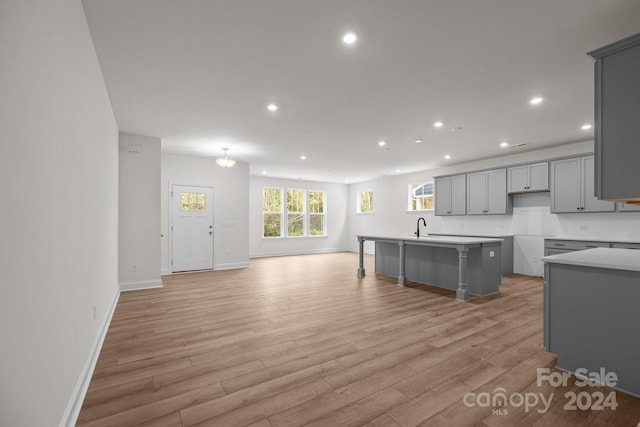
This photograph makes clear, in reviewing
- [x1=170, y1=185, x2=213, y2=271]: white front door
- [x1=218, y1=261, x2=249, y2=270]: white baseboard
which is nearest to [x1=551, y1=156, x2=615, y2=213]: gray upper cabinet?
[x1=218, y1=261, x2=249, y2=270]: white baseboard

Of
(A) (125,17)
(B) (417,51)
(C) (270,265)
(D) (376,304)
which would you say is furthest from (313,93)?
(C) (270,265)

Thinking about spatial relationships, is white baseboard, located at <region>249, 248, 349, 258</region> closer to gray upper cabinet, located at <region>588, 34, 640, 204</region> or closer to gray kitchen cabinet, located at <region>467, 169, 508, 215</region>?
gray kitchen cabinet, located at <region>467, 169, 508, 215</region>

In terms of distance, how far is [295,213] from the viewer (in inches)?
430

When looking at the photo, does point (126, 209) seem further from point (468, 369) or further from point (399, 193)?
point (399, 193)

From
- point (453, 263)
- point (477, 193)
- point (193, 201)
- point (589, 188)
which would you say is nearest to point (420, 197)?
point (477, 193)

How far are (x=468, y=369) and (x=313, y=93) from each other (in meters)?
3.29

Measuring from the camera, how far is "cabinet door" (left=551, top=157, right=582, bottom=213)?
218 inches

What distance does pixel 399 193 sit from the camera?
9.87 m

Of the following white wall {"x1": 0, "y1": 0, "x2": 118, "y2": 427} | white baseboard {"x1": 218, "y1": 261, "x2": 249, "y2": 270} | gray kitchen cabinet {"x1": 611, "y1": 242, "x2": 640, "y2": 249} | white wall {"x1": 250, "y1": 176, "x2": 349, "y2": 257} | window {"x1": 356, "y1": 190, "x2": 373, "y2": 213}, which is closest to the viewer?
white wall {"x1": 0, "y1": 0, "x2": 118, "y2": 427}

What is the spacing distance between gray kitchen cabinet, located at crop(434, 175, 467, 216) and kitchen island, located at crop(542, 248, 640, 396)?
17.4ft

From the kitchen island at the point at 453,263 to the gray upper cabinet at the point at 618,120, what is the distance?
233 cm

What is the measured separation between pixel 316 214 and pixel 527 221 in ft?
22.5

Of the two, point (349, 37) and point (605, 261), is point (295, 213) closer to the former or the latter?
point (349, 37)

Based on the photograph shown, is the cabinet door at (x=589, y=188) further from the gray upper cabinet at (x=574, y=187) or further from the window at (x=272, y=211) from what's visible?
the window at (x=272, y=211)
